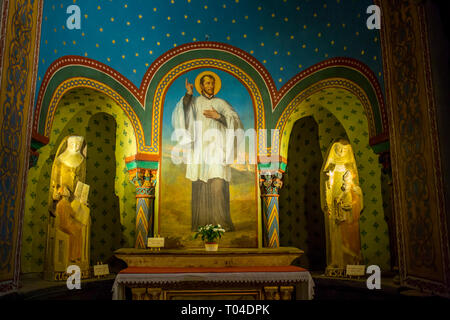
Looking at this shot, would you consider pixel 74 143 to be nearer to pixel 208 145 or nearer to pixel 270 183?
pixel 208 145

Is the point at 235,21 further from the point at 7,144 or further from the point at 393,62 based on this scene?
the point at 7,144

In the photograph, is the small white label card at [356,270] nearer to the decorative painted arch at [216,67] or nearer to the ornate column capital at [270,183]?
the ornate column capital at [270,183]

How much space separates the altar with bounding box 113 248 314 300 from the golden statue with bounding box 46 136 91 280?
2111 millimetres

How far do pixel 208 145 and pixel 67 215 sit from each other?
14.1ft

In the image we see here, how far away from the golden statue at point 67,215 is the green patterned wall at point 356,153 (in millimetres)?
5808

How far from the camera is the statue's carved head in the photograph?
1103cm

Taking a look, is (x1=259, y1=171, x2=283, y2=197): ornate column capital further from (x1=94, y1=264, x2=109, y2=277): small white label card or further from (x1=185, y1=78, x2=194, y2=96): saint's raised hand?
(x1=94, y1=264, x2=109, y2=277): small white label card

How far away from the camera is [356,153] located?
1216 centimetres

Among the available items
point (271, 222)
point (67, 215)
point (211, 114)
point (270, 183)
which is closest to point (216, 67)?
point (211, 114)

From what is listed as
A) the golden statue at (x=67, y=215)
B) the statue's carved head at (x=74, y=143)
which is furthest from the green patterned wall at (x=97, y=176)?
the golden statue at (x=67, y=215)

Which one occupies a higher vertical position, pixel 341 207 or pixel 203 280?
pixel 341 207

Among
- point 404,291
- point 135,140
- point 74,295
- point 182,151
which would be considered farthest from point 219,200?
point 404,291

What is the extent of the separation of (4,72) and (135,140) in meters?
5.91

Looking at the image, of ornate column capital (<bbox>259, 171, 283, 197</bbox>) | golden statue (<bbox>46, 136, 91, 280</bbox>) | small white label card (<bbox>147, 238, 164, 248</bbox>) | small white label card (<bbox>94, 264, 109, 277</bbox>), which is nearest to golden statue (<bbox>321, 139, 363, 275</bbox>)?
ornate column capital (<bbox>259, 171, 283, 197</bbox>)
